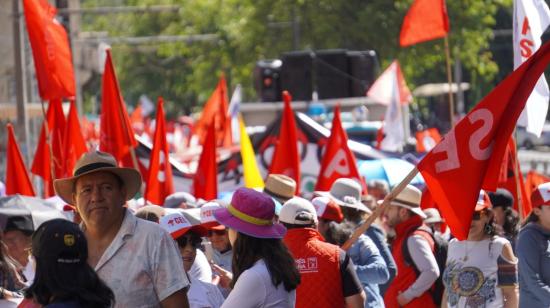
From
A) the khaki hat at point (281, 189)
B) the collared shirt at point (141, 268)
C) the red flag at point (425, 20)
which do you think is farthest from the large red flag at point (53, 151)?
the collared shirt at point (141, 268)

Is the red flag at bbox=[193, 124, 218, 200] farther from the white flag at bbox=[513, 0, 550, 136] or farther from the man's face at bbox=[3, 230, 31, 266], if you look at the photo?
the man's face at bbox=[3, 230, 31, 266]

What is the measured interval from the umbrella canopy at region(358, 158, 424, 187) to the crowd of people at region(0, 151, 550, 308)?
4971mm

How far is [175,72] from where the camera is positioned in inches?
2482

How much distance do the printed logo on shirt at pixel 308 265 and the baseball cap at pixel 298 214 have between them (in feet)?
0.65

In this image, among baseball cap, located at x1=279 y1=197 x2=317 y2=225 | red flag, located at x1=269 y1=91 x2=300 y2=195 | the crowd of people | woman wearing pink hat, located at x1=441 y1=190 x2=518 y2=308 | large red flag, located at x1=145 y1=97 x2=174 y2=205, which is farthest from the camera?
red flag, located at x1=269 y1=91 x2=300 y2=195

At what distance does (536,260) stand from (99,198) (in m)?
3.26

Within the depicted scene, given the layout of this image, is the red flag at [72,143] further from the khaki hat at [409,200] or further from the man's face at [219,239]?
the man's face at [219,239]

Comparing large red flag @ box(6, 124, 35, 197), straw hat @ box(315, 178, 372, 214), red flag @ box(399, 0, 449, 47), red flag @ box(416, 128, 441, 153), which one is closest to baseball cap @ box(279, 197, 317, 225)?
straw hat @ box(315, 178, 372, 214)

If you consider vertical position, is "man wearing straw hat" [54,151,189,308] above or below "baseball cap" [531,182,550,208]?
above

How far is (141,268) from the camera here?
5.91 m

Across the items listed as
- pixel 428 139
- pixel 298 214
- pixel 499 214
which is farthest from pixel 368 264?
pixel 428 139

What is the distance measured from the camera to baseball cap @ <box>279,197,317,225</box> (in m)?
7.44

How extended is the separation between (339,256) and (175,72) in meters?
56.0

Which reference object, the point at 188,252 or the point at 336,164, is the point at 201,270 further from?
the point at 336,164
